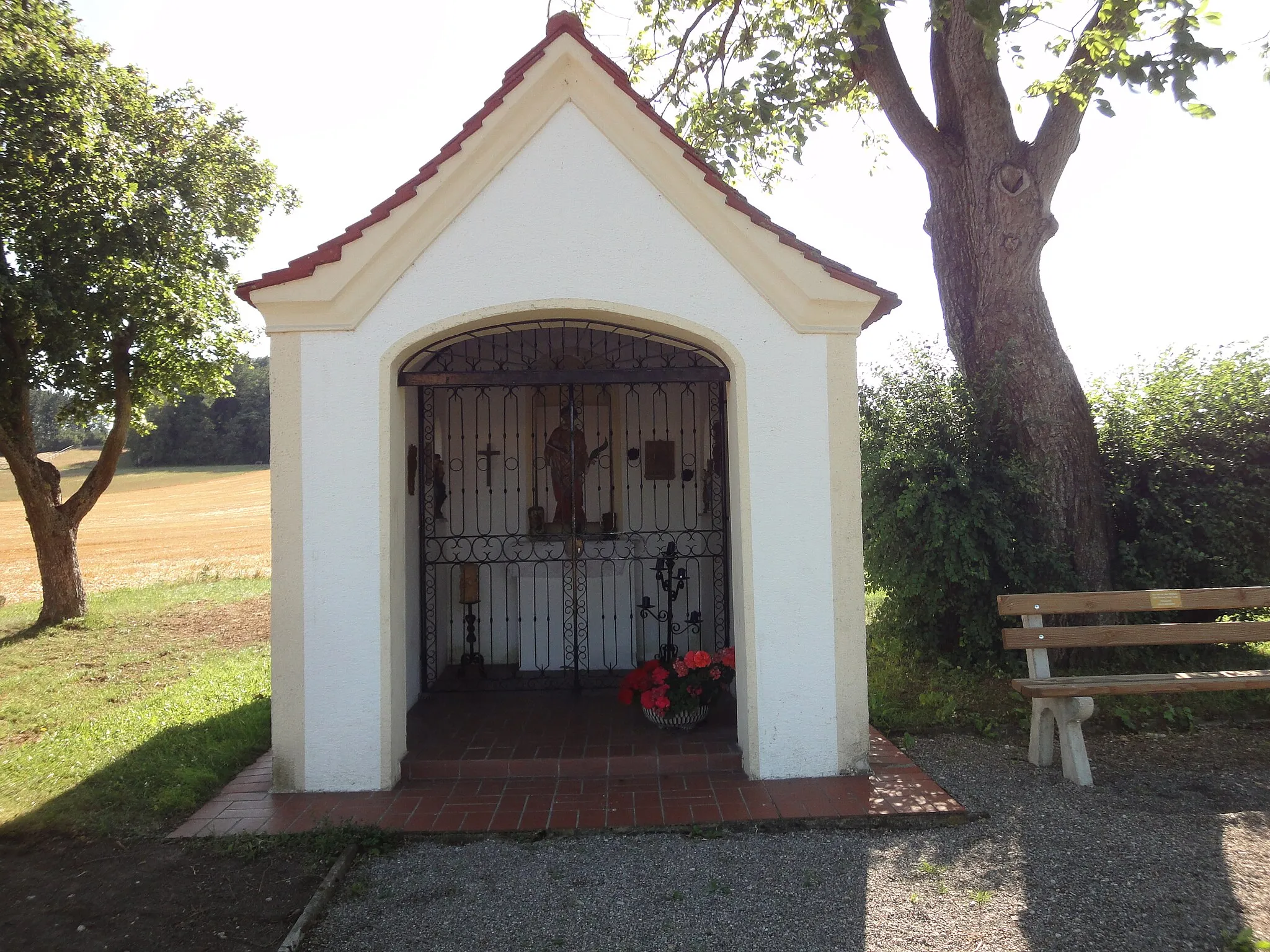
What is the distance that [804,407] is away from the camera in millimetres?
4785

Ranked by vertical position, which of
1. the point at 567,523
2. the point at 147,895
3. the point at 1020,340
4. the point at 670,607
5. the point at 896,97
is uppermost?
the point at 896,97

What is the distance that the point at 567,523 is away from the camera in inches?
290

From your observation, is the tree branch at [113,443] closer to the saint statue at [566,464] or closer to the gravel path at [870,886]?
the saint statue at [566,464]

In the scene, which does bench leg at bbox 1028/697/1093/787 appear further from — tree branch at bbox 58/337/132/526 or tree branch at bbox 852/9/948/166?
tree branch at bbox 58/337/132/526

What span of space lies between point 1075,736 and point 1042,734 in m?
0.29

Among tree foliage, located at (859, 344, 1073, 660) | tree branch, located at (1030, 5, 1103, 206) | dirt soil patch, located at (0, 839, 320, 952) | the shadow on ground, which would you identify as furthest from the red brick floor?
tree branch, located at (1030, 5, 1103, 206)

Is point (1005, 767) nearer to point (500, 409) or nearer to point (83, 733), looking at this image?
point (500, 409)

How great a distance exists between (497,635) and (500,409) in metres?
A: 2.08

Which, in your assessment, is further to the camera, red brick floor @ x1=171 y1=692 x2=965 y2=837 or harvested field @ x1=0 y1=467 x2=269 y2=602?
harvested field @ x1=0 y1=467 x2=269 y2=602

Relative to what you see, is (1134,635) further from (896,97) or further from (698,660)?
(896,97)

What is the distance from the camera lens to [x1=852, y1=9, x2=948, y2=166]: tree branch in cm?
765

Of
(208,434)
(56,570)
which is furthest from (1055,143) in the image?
(208,434)

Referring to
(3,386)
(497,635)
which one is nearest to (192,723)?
(497,635)

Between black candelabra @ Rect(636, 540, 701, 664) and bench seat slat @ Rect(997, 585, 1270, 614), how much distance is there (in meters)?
2.80
